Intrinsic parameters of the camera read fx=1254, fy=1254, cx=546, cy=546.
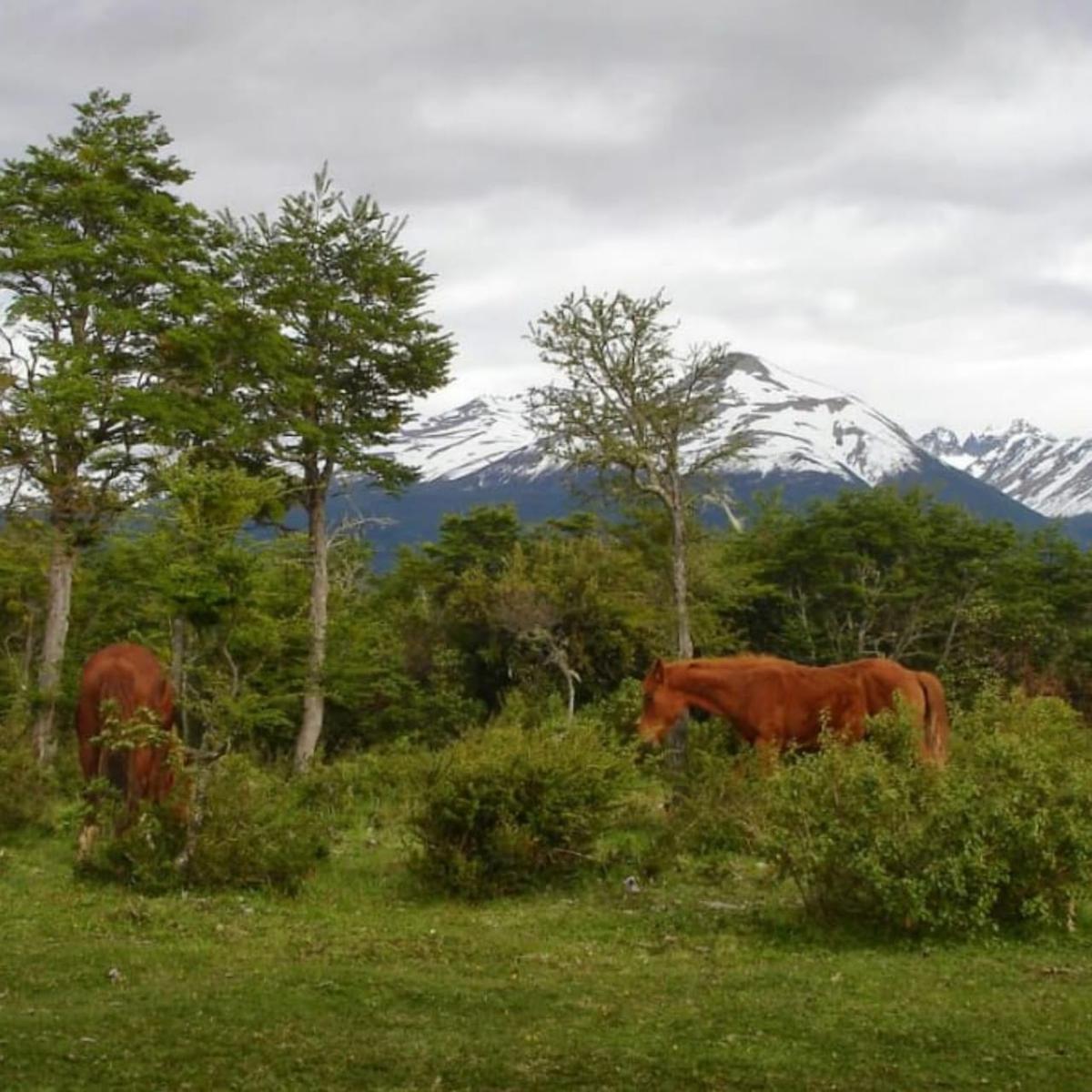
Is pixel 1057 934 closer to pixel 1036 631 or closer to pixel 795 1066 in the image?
pixel 795 1066

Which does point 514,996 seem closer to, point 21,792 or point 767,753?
point 767,753

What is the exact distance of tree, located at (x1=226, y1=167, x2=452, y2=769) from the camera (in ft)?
83.5

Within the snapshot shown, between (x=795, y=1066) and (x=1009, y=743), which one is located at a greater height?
(x=1009, y=743)

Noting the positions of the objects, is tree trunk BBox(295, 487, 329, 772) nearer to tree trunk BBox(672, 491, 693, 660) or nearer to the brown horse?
tree trunk BBox(672, 491, 693, 660)

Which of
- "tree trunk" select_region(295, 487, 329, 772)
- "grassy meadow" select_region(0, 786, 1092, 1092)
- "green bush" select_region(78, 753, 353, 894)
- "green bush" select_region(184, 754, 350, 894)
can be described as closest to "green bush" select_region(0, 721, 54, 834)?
"green bush" select_region(78, 753, 353, 894)

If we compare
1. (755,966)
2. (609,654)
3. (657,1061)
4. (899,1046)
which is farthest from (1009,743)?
(609,654)

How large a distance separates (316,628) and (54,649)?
5231mm

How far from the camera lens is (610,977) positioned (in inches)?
358

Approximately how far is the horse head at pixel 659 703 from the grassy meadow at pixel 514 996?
3.39 metres

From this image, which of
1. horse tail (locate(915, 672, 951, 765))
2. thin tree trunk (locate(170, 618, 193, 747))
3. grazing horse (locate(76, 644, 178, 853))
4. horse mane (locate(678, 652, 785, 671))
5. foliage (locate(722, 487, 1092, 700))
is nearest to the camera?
thin tree trunk (locate(170, 618, 193, 747))

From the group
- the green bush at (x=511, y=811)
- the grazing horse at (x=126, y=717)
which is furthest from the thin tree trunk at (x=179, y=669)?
the green bush at (x=511, y=811)

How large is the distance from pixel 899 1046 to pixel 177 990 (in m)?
4.71

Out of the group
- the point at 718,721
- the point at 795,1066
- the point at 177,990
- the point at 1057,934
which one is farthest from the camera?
the point at 718,721

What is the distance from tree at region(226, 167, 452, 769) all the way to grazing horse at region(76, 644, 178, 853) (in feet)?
35.7
